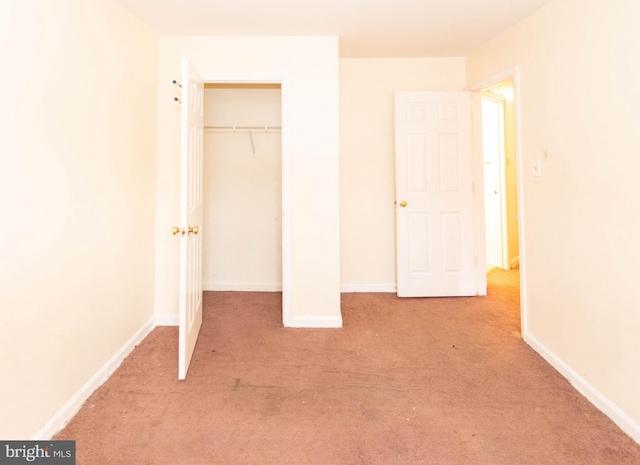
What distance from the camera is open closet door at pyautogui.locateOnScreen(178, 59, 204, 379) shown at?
1899 millimetres

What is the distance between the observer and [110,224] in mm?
2039

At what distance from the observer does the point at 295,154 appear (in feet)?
8.64

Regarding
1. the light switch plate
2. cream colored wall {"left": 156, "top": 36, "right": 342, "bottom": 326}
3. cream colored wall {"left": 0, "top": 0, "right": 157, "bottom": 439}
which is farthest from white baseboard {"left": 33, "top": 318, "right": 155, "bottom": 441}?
the light switch plate

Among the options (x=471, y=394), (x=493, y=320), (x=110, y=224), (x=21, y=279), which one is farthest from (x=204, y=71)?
(x=493, y=320)

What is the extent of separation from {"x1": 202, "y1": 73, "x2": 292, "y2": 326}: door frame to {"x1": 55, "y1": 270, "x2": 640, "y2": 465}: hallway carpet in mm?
318

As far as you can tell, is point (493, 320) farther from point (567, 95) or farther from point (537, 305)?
point (567, 95)

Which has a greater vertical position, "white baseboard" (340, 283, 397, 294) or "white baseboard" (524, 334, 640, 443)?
"white baseboard" (340, 283, 397, 294)

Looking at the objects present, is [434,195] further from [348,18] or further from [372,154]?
[348,18]

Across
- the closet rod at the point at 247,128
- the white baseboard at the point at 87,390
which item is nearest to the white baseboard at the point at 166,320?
the white baseboard at the point at 87,390

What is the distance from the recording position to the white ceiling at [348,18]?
84.2 inches

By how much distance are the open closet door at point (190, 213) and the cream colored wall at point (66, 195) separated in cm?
45

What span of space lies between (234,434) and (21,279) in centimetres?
113

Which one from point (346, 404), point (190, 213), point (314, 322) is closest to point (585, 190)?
point (346, 404)

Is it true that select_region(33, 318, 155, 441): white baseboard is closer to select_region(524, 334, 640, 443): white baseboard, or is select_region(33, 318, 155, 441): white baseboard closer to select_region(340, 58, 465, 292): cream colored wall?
select_region(340, 58, 465, 292): cream colored wall
